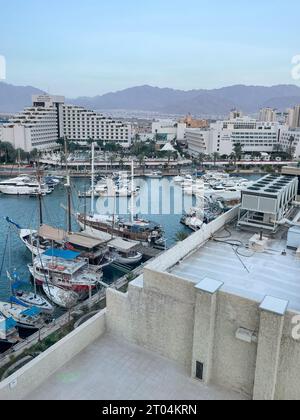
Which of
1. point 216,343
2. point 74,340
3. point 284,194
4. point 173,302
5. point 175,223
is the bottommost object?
point 175,223

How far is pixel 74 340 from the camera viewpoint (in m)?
6.44

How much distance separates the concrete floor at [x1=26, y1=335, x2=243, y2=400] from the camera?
5.69 meters

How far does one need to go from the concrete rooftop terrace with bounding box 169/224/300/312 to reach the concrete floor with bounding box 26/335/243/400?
167cm

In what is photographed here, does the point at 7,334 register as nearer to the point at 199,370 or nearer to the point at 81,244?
the point at 81,244

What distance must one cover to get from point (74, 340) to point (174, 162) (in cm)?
4713

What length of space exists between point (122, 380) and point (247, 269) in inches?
129

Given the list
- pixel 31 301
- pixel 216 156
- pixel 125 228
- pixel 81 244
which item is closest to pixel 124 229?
pixel 125 228

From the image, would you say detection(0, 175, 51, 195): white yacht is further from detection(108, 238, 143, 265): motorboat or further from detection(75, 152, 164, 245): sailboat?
detection(108, 238, 143, 265): motorboat

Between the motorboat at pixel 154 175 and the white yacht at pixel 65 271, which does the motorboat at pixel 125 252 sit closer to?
the white yacht at pixel 65 271

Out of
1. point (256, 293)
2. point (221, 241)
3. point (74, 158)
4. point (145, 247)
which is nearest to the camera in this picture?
point (256, 293)

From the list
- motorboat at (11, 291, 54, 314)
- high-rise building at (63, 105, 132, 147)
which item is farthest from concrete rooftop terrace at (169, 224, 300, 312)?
high-rise building at (63, 105, 132, 147)

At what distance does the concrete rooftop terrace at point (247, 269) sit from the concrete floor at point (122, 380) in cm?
167

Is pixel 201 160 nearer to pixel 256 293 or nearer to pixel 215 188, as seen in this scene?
pixel 215 188
